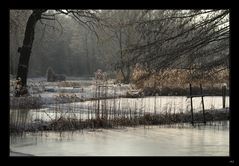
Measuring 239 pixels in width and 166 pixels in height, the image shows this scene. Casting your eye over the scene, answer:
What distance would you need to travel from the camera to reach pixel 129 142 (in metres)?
5.64

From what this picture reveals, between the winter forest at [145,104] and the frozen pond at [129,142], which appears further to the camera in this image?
the winter forest at [145,104]

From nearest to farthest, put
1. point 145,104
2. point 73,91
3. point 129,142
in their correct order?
1. point 129,142
2. point 145,104
3. point 73,91

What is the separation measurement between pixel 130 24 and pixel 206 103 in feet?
16.3

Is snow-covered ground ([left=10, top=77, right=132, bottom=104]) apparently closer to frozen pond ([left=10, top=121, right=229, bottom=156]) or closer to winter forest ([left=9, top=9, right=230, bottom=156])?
winter forest ([left=9, top=9, right=230, bottom=156])

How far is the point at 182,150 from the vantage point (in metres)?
5.03

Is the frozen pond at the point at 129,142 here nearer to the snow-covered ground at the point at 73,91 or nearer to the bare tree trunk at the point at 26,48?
the snow-covered ground at the point at 73,91

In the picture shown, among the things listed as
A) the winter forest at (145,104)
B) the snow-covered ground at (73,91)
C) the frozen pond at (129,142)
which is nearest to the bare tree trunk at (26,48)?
the snow-covered ground at (73,91)

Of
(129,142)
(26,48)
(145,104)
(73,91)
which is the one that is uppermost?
(26,48)

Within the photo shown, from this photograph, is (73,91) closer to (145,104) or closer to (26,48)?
(26,48)

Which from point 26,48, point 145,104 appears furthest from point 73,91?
point 145,104

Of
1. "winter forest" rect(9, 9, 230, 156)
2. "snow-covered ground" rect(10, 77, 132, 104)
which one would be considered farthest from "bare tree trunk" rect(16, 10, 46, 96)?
"winter forest" rect(9, 9, 230, 156)

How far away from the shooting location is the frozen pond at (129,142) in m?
4.79

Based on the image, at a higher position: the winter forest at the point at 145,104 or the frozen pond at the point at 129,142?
the winter forest at the point at 145,104
